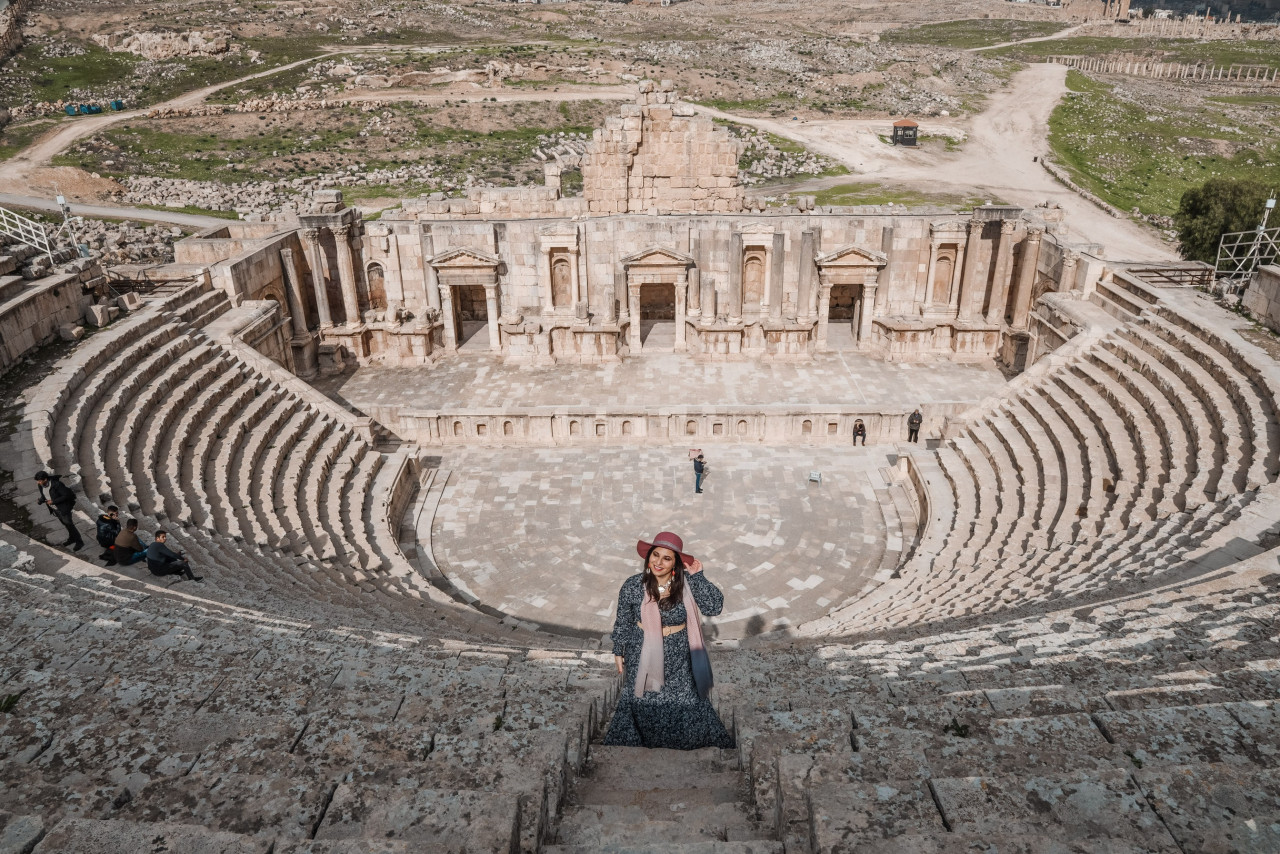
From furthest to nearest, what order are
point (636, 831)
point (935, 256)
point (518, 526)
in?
point (935, 256) → point (518, 526) → point (636, 831)

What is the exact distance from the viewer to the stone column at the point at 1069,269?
22.1m

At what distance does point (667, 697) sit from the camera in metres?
6.35

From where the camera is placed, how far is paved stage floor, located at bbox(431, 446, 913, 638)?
1409 centimetres

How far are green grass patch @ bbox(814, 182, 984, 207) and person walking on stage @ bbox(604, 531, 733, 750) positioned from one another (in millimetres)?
38940

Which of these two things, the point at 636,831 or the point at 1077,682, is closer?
the point at 636,831

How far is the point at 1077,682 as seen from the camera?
22.9 feet

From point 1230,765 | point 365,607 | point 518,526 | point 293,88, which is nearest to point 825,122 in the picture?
point 293,88

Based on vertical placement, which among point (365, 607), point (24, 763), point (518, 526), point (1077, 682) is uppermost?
point (24, 763)

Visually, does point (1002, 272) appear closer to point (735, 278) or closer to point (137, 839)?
point (735, 278)

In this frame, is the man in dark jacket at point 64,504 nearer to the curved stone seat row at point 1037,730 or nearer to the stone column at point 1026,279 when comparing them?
the curved stone seat row at point 1037,730

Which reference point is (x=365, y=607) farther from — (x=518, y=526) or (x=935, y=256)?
(x=935, y=256)

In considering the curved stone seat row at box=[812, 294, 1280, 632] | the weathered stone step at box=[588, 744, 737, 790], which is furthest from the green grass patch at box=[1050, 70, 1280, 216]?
the weathered stone step at box=[588, 744, 737, 790]

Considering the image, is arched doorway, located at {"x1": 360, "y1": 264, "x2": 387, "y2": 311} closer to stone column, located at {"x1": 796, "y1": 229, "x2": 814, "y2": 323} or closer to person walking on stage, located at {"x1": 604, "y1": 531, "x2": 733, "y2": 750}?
stone column, located at {"x1": 796, "y1": 229, "x2": 814, "y2": 323}

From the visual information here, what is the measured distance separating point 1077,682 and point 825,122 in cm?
6275
